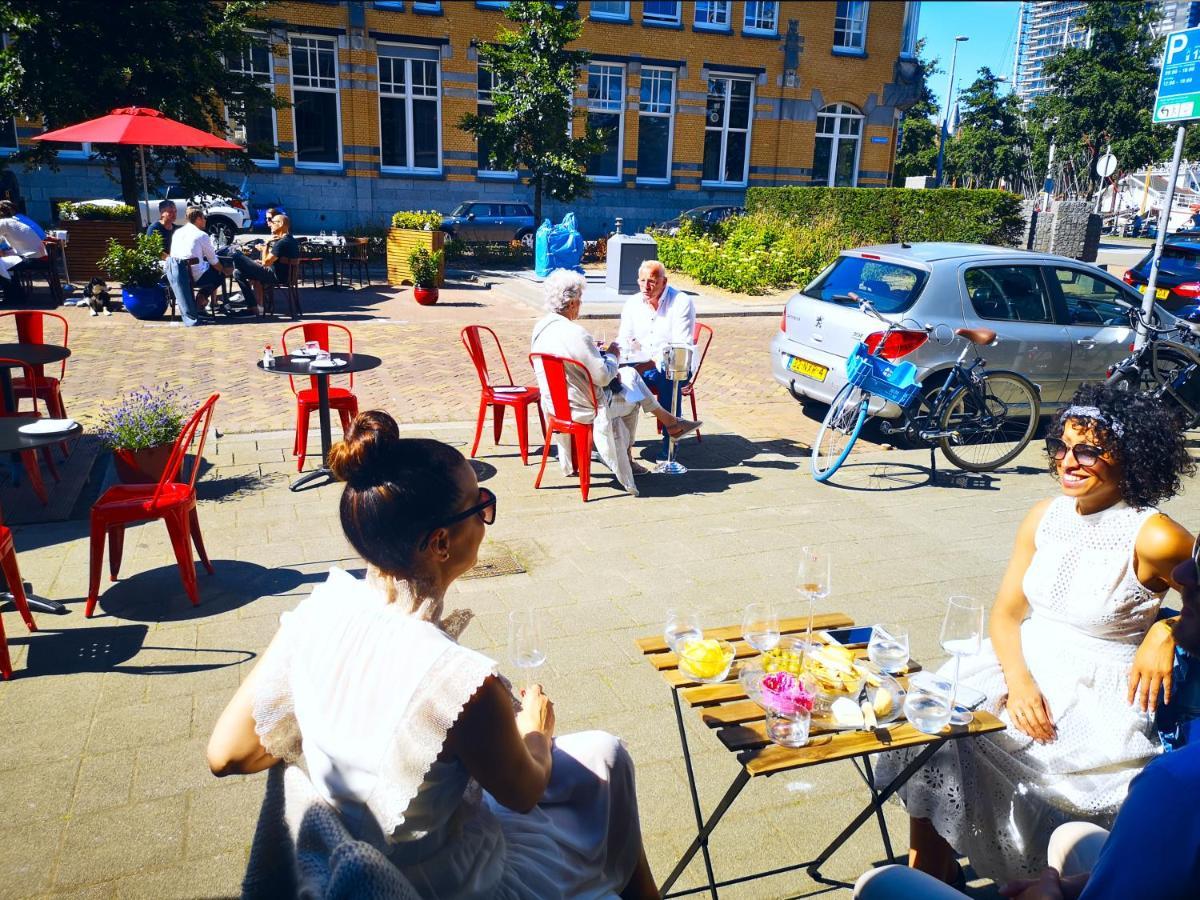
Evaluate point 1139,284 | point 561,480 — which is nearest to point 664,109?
point 1139,284

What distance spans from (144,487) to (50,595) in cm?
69

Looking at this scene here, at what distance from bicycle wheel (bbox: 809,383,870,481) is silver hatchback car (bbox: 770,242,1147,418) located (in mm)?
276

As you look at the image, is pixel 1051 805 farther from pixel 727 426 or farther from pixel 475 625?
pixel 727 426

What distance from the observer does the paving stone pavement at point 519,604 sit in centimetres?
293

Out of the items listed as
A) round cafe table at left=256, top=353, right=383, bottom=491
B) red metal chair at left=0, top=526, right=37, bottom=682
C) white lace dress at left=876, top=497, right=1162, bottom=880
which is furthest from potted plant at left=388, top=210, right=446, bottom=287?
white lace dress at left=876, top=497, right=1162, bottom=880

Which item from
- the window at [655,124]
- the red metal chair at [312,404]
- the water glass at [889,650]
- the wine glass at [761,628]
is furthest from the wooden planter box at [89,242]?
the window at [655,124]

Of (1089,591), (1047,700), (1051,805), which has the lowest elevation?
(1051,805)

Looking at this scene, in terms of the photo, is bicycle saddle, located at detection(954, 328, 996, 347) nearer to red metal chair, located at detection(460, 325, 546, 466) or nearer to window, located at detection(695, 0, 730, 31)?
red metal chair, located at detection(460, 325, 546, 466)

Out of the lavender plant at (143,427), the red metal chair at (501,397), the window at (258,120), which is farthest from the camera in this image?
the window at (258,120)

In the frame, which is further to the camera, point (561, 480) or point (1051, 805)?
point (561, 480)

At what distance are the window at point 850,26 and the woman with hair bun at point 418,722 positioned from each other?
31.5 m

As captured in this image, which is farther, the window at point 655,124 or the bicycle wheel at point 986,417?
the window at point 655,124

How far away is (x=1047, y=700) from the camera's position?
2.56m

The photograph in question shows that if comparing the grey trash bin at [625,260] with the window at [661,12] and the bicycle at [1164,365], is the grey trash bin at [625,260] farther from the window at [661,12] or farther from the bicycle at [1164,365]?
the window at [661,12]
